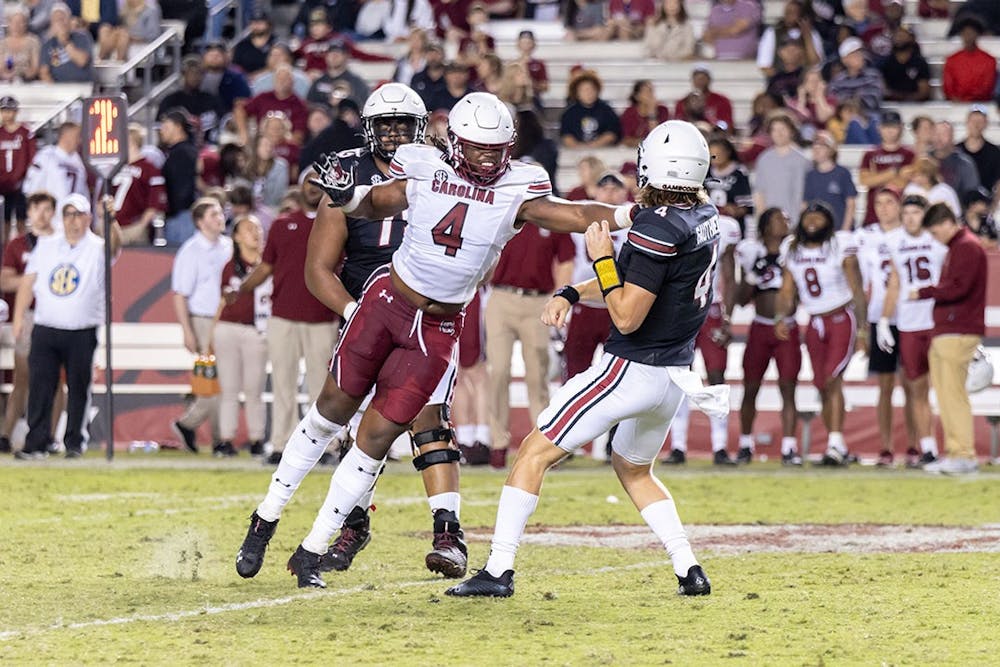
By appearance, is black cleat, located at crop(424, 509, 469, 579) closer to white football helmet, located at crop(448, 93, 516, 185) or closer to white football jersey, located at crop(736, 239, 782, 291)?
white football helmet, located at crop(448, 93, 516, 185)

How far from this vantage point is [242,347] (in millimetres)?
15164

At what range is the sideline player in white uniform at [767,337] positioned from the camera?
15.0 m

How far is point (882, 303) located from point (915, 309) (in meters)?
0.40

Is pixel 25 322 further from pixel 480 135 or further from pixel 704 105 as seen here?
pixel 480 135

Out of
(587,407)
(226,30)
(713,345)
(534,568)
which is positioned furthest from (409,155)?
(226,30)

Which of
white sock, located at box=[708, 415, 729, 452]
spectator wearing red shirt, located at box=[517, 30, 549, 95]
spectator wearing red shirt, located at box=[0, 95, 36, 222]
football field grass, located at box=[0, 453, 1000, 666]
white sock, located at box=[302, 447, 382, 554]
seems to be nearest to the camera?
football field grass, located at box=[0, 453, 1000, 666]

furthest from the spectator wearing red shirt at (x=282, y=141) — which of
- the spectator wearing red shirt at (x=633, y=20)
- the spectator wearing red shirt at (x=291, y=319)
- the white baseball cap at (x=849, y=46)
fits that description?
the white baseball cap at (x=849, y=46)

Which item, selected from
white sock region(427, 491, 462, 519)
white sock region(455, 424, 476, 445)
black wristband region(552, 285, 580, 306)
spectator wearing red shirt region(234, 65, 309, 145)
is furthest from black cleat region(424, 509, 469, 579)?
spectator wearing red shirt region(234, 65, 309, 145)

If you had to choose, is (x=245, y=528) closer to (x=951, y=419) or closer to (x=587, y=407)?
(x=587, y=407)

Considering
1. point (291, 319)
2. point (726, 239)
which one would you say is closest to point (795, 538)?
point (726, 239)

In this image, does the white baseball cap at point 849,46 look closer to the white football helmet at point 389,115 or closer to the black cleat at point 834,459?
the black cleat at point 834,459

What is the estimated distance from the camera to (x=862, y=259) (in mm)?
15367

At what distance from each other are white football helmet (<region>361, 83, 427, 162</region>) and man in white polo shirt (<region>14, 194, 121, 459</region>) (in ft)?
21.6

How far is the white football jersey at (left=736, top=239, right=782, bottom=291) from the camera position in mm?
14977
